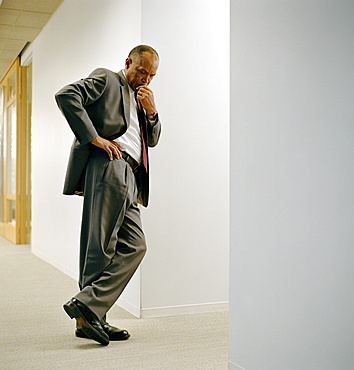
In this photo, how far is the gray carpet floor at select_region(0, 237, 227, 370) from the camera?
2.64 meters

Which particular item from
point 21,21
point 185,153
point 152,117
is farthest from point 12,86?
point 152,117

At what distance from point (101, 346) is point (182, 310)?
87 centimetres

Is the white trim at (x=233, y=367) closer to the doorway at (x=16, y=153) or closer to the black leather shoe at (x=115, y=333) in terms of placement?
the black leather shoe at (x=115, y=333)

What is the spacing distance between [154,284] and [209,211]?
1.98ft

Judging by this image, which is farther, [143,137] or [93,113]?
[143,137]

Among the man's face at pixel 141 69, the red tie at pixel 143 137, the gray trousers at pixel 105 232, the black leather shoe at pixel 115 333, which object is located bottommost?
the black leather shoe at pixel 115 333

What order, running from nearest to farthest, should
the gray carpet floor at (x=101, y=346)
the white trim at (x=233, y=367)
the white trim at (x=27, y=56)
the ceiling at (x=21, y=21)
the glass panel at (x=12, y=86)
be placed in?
1. the white trim at (x=233, y=367)
2. the gray carpet floor at (x=101, y=346)
3. the ceiling at (x=21, y=21)
4. the white trim at (x=27, y=56)
5. the glass panel at (x=12, y=86)

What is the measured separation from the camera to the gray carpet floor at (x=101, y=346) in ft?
8.67

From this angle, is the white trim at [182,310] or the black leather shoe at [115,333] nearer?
the black leather shoe at [115,333]

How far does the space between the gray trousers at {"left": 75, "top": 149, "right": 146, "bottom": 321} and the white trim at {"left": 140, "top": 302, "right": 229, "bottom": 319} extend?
0.59 m

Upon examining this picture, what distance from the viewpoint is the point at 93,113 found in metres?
3.06

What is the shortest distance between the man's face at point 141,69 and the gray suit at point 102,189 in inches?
2.1

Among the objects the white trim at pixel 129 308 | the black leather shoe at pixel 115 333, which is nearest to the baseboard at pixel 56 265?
the white trim at pixel 129 308

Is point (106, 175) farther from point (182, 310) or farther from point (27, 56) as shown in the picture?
point (27, 56)
